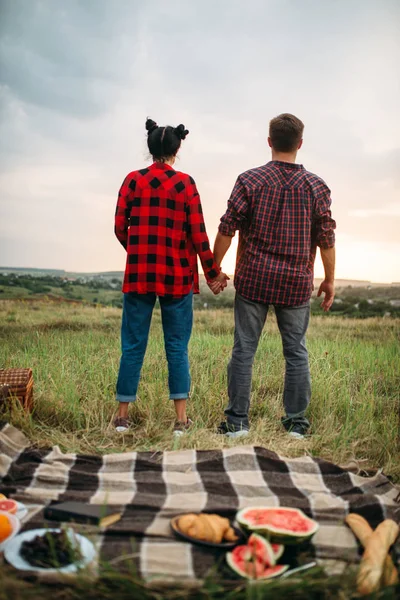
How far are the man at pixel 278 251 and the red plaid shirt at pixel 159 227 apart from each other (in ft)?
0.89

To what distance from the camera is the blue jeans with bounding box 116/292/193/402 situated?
3.64 metres

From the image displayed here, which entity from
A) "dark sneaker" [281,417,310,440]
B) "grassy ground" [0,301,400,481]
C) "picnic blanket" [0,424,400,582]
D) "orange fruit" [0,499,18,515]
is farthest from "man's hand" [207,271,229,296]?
"orange fruit" [0,499,18,515]

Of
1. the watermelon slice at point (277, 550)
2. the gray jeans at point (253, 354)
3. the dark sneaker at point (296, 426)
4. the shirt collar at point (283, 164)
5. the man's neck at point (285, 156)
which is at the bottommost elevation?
the watermelon slice at point (277, 550)

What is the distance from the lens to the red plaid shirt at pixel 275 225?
142 inches

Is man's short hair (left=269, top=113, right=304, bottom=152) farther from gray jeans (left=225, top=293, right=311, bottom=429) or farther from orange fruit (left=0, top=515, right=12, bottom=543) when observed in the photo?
orange fruit (left=0, top=515, right=12, bottom=543)

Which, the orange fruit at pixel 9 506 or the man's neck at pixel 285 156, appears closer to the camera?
the orange fruit at pixel 9 506

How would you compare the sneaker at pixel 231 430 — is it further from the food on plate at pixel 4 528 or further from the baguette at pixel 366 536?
the food on plate at pixel 4 528

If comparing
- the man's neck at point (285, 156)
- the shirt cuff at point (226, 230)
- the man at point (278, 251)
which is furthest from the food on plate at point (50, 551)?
the man's neck at point (285, 156)

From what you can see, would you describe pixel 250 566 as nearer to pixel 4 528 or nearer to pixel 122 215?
pixel 4 528

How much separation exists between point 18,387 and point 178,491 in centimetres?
166

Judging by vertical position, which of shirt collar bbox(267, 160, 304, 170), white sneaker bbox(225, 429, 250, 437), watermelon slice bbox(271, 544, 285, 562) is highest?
shirt collar bbox(267, 160, 304, 170)

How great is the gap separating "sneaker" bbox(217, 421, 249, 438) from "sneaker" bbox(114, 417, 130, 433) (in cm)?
67

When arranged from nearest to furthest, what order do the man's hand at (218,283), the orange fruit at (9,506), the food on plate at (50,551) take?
1. the food on plate at (50,551)
2. the orange fruit at (9,506)
3. the man's hand at (218,283)

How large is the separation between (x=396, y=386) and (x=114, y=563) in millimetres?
3937
